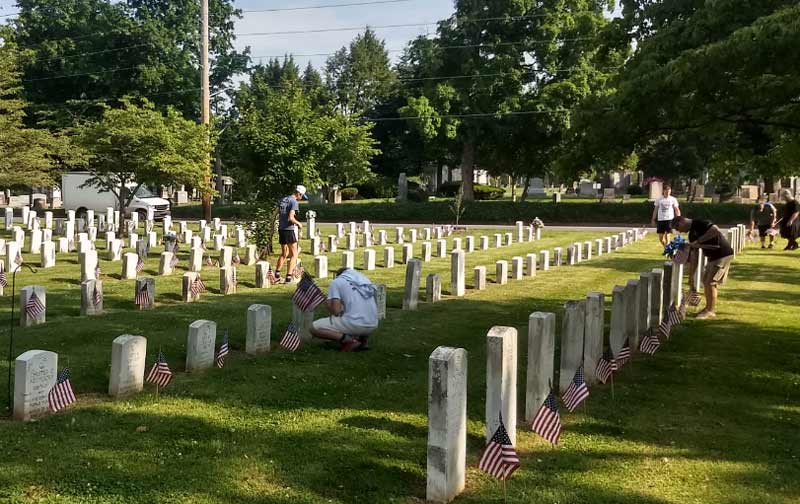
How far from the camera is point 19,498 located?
4.40m

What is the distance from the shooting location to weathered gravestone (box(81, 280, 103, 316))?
33.4 ft

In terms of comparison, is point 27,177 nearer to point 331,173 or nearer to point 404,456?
point 331,173

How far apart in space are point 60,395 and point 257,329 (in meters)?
2.44

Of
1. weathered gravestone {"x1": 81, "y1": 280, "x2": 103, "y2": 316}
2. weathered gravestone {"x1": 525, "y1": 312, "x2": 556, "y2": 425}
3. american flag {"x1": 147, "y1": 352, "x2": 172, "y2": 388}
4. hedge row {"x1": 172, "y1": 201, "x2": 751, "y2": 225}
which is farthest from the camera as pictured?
hedge row {"x1": 172, "y1": 201, "x2": 751, "y2": 225}

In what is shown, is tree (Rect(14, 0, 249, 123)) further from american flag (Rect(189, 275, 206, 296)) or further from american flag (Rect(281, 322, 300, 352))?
american flag (Rect(281, 322, 300, 352))

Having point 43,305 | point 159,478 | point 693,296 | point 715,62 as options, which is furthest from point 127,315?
point 693,296

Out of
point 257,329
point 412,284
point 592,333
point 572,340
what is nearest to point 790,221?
point 412,284

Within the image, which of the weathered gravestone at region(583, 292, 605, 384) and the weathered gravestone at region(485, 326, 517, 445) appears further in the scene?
the weathered gravestone at region(583, 292, 605, 384)

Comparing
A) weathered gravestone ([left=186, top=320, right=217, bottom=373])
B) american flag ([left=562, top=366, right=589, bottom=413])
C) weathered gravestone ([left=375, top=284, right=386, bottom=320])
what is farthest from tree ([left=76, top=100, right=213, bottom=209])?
american flag ([left=562, top=366, right=589, bottom=413])

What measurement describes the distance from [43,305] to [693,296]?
983 centimetres

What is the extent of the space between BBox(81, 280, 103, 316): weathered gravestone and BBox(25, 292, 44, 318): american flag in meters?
0.83

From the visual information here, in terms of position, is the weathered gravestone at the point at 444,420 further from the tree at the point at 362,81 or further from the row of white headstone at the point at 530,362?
the tree at the point at 362,81

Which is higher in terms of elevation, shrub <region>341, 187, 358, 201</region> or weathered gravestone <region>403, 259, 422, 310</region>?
shrub <region>341, 187, 358, 201</region>

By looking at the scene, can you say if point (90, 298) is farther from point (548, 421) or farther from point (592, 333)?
point (548, 421)
